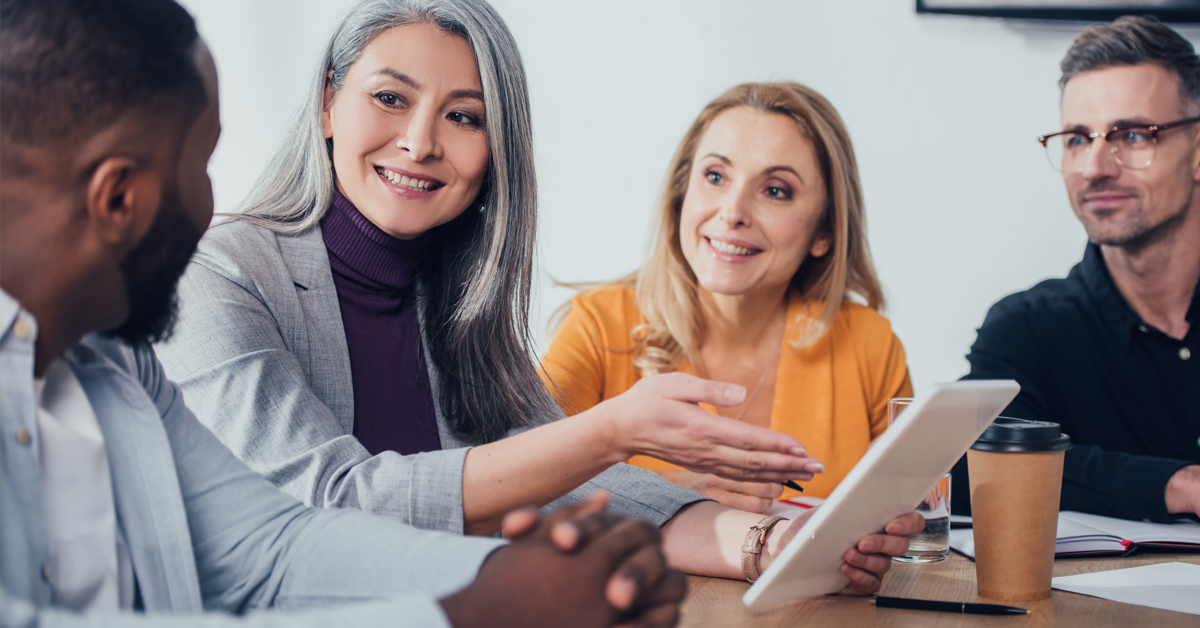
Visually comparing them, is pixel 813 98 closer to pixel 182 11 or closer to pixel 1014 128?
pixel 1014 128

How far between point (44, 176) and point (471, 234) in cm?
97

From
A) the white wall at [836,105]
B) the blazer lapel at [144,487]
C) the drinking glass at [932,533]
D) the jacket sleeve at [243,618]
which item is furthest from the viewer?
the white wall at [836,105]

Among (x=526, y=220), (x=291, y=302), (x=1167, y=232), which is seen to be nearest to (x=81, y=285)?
(x=291, y=302)

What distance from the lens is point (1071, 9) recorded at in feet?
8.75

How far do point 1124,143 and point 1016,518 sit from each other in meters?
1.52

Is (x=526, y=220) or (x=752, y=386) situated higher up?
(x=526, y=220)

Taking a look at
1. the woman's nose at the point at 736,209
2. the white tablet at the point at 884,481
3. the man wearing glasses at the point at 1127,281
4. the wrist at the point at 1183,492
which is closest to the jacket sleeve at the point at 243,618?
the white tablet at the point at 884,481

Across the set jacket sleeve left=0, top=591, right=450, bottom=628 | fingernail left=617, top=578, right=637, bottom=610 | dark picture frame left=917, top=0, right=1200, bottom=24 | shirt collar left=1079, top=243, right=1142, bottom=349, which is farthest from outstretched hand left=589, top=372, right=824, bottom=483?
dark picture frame left=917, top=0, right=1200, bottom=24

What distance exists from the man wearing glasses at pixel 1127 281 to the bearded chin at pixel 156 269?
1.85 meters

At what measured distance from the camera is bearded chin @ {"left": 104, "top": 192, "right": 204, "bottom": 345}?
0.69m

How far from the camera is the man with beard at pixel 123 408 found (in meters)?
0.62

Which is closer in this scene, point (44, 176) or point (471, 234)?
point (44, 176)

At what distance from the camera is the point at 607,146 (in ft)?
9.94

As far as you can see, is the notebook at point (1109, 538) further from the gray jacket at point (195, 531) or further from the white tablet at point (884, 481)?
the gray jacket at point (195, 531)
